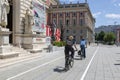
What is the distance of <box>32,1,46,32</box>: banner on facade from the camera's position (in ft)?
89.5

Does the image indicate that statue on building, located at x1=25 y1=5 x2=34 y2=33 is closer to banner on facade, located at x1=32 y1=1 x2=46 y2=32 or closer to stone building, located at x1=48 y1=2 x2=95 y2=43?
banner on facade, located at x1=32 y1=1 x2=46 y2=32

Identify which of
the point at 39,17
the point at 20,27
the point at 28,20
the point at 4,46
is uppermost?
the point at 39,17

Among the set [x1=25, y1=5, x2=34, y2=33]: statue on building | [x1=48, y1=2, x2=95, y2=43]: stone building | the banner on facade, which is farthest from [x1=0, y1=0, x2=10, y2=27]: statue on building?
[x1=48, y1=2, x2=95, y2=43]: stone building

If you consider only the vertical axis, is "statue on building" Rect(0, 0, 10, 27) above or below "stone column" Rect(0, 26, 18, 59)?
above

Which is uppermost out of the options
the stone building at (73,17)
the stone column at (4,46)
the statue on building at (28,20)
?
the stone building at (73,17)

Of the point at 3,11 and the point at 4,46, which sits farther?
the point at 3,11

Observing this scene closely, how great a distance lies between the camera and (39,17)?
2889cm

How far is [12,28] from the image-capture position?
23.8 meters

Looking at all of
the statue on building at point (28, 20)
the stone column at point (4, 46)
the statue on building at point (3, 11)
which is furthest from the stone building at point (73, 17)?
the stone column at point (4, 46)

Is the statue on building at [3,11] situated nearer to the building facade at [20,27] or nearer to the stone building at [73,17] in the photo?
the building facade at [20,27]

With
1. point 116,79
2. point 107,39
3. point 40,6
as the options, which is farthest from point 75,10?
point 116,79

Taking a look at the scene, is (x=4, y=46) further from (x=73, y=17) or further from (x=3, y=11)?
(x=73, y=17)

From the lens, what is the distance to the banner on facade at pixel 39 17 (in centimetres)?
2728

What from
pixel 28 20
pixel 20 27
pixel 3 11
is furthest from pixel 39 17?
pixel 3 11
